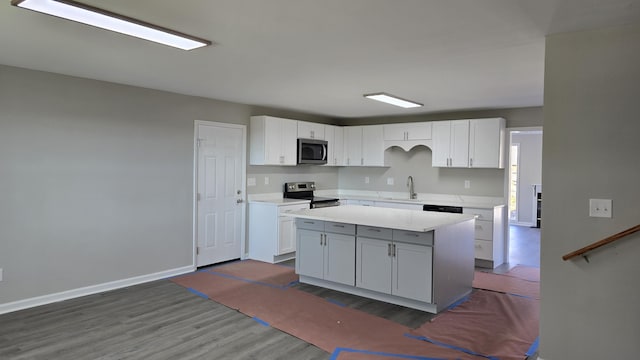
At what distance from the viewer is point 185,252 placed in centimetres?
541

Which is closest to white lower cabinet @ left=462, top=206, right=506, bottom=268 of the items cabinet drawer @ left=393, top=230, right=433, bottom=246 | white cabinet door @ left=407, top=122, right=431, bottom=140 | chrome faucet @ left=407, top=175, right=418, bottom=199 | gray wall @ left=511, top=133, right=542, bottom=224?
chrome faucet @ left=407, top=175, right=418, bottom=199

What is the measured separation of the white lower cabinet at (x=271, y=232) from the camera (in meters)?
5.93

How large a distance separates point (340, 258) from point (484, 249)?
246 cm

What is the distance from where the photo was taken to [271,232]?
597 centimetres

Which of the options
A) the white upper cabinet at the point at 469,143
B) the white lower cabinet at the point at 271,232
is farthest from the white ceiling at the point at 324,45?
the white lower cabinet at the point at 271,232

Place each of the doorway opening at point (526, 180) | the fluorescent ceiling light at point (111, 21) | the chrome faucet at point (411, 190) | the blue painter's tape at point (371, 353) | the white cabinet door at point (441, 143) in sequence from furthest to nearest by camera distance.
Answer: the doorway opening at point (526, 180), the chrome faucet at point (411, 190), the white cabinet door at point (441, 143), the blue painter's tape at point (371, 353), the fluorescent ceiling light at point (111, 21)

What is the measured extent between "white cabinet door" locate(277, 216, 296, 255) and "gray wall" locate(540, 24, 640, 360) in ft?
12.2

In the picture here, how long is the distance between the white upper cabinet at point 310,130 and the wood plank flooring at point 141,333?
10.8 ft

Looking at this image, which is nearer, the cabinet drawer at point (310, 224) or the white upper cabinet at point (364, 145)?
the cabinet drawer at point (310, 224)

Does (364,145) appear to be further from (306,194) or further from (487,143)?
(487,143)

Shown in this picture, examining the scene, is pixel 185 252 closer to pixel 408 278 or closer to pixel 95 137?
pixel 95 137

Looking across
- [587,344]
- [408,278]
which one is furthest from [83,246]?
[587,344]

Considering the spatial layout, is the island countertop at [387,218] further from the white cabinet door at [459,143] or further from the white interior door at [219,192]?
the white cabinet door at [459,143]

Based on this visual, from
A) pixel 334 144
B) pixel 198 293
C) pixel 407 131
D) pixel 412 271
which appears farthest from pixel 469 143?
pixel 198 293
